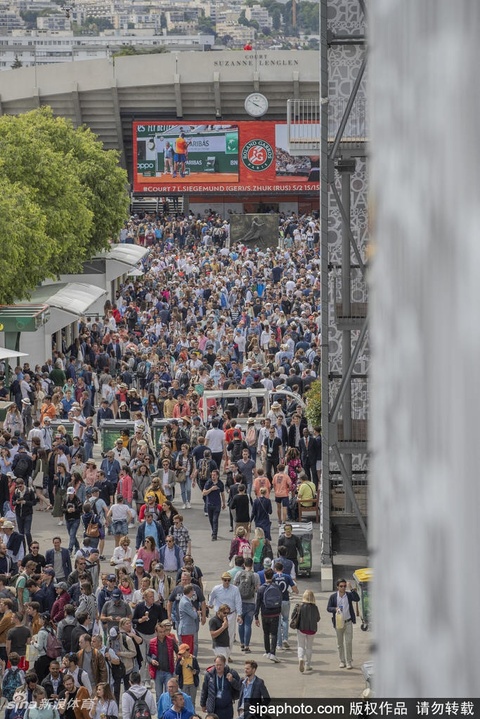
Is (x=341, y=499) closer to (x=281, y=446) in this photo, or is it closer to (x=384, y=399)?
(x=281, y=446)

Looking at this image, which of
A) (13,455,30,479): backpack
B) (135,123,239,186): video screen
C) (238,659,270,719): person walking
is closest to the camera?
(238,659,270,719): person walking

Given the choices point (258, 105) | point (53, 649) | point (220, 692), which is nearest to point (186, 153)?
Answer: point (258, 105)

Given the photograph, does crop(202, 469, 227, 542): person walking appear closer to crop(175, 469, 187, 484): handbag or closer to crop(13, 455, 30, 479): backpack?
crop(175, 469, 187, 484): handbag

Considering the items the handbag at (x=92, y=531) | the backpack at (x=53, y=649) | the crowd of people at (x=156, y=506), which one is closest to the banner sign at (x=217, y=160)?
the crowd of people at (x=156, y=506)

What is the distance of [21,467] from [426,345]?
20333mm

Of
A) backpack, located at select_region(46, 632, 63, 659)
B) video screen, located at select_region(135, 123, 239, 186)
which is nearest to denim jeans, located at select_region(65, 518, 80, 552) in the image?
backpack, located at select_region(46, 632, 63, 659)

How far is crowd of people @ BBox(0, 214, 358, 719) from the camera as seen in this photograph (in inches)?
505

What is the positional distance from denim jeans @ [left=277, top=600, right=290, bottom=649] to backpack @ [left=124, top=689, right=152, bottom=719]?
3.62m

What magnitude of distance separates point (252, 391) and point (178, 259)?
90.2ft

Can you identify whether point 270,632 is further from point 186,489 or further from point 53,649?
point 186,489

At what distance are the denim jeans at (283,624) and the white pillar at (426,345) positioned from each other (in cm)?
1463

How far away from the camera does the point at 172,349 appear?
1347 inches

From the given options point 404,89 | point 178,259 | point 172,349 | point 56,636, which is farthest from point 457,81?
point 178,259

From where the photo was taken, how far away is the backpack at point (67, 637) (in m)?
13.2
